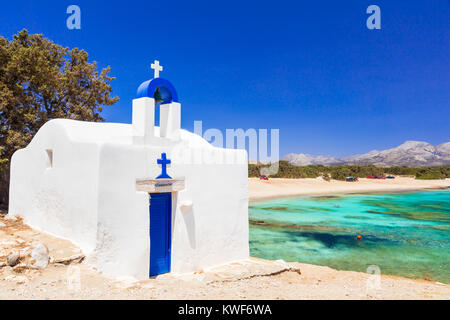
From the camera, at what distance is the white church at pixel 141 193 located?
7145 millimetres

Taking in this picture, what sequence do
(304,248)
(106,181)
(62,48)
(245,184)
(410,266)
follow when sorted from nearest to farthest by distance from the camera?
(106,181) < (245,184) < (410,266) < (304,248) < (62,48)

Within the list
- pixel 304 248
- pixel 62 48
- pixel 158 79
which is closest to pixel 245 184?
pixel 158 79

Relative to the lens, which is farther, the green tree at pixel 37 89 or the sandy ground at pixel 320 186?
the sandy ground at pixel 320 186

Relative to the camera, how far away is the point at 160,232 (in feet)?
26.9

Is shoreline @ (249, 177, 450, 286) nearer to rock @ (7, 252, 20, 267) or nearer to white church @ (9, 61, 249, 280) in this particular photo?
white church @ (9, 61, 249, 280)

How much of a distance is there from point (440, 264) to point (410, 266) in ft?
4.90

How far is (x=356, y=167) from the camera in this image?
221ft

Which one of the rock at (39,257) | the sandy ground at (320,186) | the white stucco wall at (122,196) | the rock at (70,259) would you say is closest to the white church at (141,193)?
the white stucco wall at (122,196)

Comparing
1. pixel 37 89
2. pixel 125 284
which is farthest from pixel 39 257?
pixel 37 89

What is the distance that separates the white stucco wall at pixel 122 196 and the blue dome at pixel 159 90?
1.26 metres

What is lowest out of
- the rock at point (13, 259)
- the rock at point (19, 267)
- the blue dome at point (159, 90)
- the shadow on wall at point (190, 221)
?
the rock at point (19, 267)

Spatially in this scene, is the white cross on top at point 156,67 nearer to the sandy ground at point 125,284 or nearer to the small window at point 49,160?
the small window at point 49,160

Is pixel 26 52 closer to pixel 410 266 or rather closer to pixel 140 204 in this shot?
pixel 140 204

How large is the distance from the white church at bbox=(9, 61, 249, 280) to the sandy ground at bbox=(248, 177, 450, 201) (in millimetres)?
25563
